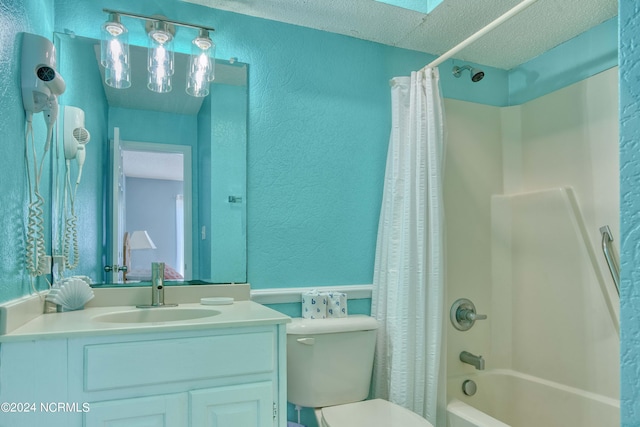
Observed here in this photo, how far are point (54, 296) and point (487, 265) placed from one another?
7.12 feet

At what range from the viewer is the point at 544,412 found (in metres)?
2.22

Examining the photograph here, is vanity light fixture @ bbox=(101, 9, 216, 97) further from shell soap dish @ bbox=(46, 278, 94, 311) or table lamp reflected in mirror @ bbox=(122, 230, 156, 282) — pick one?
shell soap dish @ bbox=(46, 278, 94, 311)

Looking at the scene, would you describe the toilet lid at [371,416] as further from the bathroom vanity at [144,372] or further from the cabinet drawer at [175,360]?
the cabinet drawer at [175,360]

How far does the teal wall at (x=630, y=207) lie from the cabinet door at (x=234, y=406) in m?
1.10

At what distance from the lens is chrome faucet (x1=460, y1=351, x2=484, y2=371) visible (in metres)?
2.19

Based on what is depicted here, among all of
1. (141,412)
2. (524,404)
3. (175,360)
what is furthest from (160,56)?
(524,404)

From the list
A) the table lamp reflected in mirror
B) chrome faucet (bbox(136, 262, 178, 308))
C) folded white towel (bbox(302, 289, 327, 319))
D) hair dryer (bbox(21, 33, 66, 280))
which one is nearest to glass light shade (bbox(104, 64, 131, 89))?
hair dryer (bbox(21, 33, 66, 280))

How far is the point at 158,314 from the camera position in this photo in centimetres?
163

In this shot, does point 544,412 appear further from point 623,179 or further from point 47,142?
point 47,142

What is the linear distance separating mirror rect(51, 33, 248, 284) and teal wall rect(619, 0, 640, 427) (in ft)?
5.34

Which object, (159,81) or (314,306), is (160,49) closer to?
(159,81)

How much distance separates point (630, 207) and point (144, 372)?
1.24 m

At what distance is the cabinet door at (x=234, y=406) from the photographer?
4.23 feet

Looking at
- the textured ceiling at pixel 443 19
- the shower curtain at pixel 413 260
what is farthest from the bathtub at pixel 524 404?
the textured ceiling at pixel 443 19
